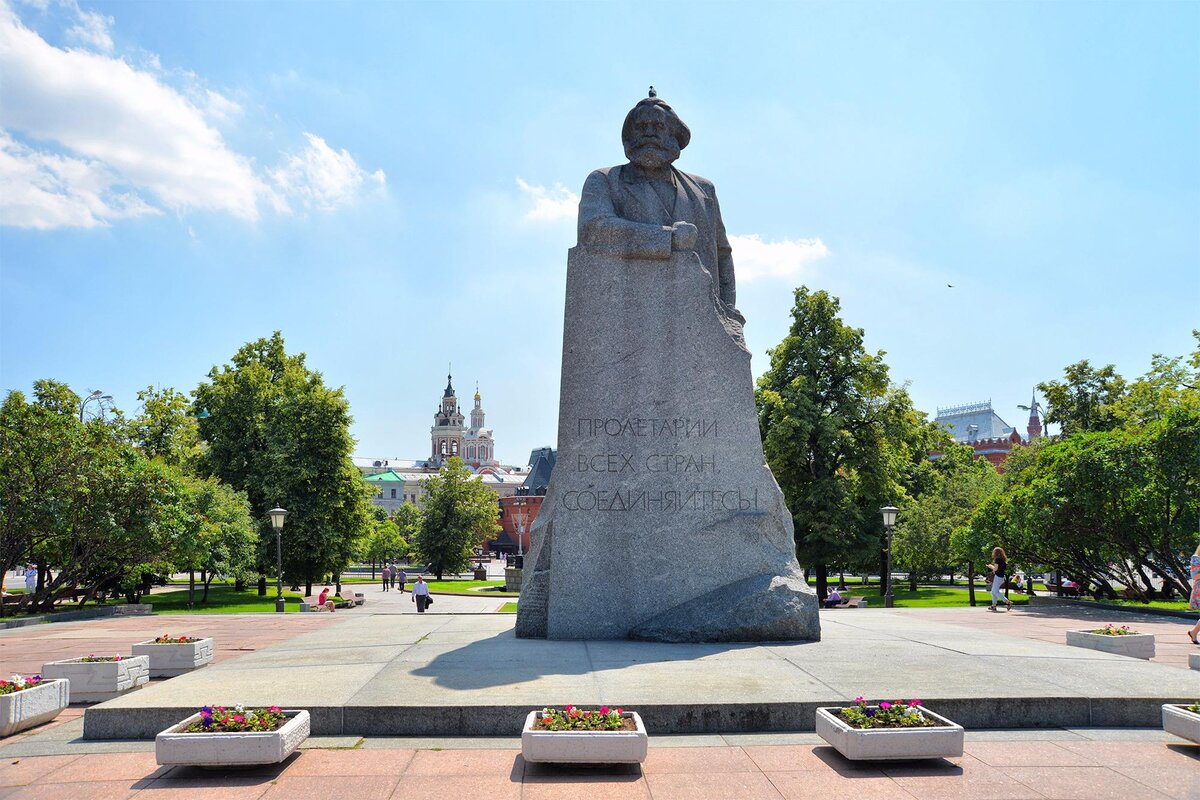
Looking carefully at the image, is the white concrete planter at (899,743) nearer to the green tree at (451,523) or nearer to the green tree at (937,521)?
the green tree at (937,521)

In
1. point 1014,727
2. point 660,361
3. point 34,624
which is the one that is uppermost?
point 660,361

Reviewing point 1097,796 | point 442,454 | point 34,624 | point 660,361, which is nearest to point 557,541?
point 660,361

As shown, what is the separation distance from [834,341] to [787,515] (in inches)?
977

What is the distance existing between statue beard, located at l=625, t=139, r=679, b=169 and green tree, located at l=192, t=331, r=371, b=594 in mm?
29427

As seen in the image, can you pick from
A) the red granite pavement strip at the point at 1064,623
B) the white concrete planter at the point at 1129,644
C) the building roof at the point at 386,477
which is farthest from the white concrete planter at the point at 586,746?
the building roof at the point at 386,477

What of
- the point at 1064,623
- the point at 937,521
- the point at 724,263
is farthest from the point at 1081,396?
the point at 724,263

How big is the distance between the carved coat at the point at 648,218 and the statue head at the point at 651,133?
0.93ft

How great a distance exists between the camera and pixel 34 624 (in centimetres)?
2191

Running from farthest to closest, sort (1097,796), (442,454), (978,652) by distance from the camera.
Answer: (442,454), (978,652), (1097,796)

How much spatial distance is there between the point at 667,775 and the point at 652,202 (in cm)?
840

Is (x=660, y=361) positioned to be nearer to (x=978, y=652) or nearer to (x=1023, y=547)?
(x=978, y=652)

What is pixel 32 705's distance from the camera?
7.46m

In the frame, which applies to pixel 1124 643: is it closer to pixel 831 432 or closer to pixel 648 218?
pixel 648 218

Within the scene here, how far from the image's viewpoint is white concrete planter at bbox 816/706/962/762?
5922 millimetres
